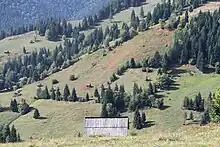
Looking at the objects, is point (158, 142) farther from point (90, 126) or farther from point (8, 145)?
point (90, 126)

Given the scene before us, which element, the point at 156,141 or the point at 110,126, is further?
the point at 110,126

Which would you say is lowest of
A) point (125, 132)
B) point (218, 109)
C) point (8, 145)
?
point (218, 109)

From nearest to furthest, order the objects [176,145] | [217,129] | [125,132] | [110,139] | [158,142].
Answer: [176,145], [158,142], [110,139], [217,129], [125,132]

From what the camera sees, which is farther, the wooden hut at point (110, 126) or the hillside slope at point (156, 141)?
the wooden hut at point (110, 126)

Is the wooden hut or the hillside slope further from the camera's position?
the wooden hut

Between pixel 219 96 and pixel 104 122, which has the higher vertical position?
pixel 104 122

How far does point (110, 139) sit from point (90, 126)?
43.6ft

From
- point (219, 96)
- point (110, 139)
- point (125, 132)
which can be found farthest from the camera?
point (219, 96)

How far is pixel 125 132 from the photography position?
50.6 metres

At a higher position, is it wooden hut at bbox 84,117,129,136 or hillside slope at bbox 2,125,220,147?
hillside slope at bbox 2,125,220,147

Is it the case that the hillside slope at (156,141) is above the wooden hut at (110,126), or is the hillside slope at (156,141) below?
above

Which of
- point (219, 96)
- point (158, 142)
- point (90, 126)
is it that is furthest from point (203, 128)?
point (219, 96)

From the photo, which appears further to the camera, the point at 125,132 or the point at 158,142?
the point at 125,132

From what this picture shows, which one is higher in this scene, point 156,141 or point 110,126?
point 156,141
